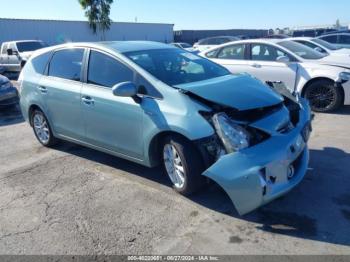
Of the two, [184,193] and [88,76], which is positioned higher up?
[88,76]

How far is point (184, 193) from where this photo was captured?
3982 millimetres

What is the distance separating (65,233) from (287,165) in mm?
2213

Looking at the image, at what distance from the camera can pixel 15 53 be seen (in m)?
16.2

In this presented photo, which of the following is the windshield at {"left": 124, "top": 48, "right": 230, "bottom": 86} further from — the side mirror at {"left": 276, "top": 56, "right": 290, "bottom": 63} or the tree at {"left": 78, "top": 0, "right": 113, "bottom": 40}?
the tree at {"left": 78, "top": 0, "right": 113, "bottom": 40}

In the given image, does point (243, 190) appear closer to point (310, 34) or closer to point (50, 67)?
point (50, 67)

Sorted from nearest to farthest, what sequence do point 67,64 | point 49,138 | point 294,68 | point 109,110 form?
point 109,110 < point 67,64 < point 49,138 < point 294,68

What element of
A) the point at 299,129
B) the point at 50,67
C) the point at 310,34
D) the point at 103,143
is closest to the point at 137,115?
the point at 103,143

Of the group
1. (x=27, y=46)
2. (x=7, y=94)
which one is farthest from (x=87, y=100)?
(x=27, y=46)

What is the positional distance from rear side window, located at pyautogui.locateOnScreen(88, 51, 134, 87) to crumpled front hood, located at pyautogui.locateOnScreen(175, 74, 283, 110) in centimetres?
77

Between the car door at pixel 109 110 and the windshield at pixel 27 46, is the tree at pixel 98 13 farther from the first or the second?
the car door at pixel 109 110

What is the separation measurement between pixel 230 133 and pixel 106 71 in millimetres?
1941

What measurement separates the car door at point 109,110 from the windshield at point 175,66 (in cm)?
26

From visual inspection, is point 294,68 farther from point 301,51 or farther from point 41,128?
point 41,128

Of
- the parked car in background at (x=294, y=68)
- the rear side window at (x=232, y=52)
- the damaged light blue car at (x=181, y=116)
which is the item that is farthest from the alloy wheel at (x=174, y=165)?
the rear side window at (x=232, y=52)
